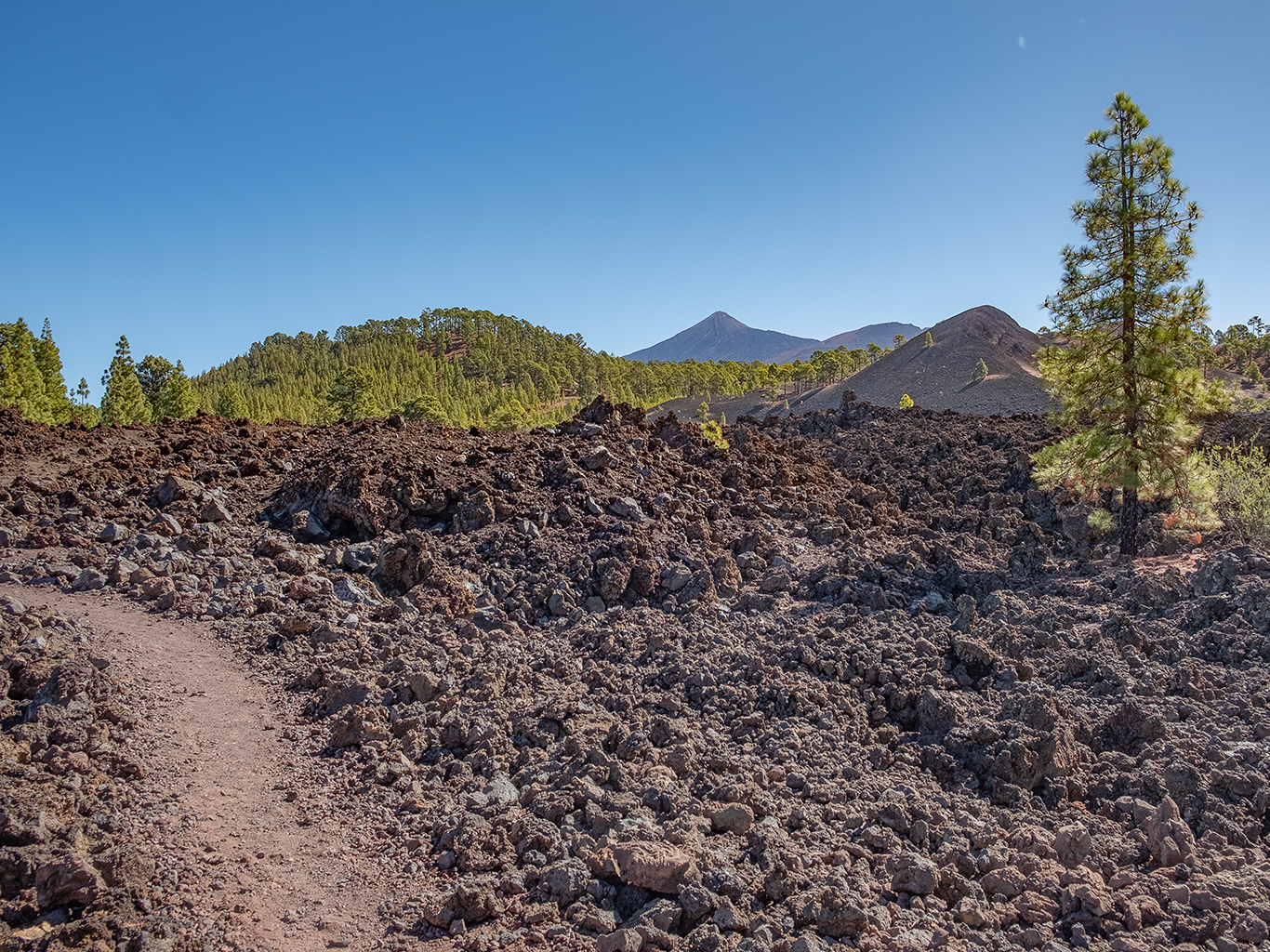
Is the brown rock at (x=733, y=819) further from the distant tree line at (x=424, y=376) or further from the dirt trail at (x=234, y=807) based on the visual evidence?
the distant tree line at (x=424, y=376)

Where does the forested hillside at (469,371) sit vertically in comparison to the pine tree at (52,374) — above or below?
above

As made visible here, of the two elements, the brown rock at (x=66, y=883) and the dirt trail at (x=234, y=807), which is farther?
the dirt trail at (x=234, y=807)

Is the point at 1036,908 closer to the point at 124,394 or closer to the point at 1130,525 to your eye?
the point at 1130,525

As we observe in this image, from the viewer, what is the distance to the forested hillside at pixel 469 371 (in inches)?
2771

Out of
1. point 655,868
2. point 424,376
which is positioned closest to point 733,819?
point 655,868

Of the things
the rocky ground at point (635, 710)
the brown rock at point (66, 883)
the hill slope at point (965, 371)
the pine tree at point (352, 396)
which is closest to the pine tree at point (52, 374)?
the pine tree at point (352, 396)

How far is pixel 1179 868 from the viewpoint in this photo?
5355 mm

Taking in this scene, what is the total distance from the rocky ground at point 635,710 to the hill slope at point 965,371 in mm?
37456

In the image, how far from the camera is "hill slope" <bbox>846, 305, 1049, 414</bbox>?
49375 millimetres

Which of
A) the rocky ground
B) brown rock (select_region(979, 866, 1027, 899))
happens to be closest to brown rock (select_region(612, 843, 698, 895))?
the rocky ground

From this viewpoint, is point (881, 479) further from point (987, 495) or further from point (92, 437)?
point (92, 437)

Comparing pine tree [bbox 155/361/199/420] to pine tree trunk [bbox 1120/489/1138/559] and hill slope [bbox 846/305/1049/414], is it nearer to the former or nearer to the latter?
pine tree trunk [bbox 1120/489/1138/559]

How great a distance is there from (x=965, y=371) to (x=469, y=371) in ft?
204

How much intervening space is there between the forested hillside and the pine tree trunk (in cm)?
4733
